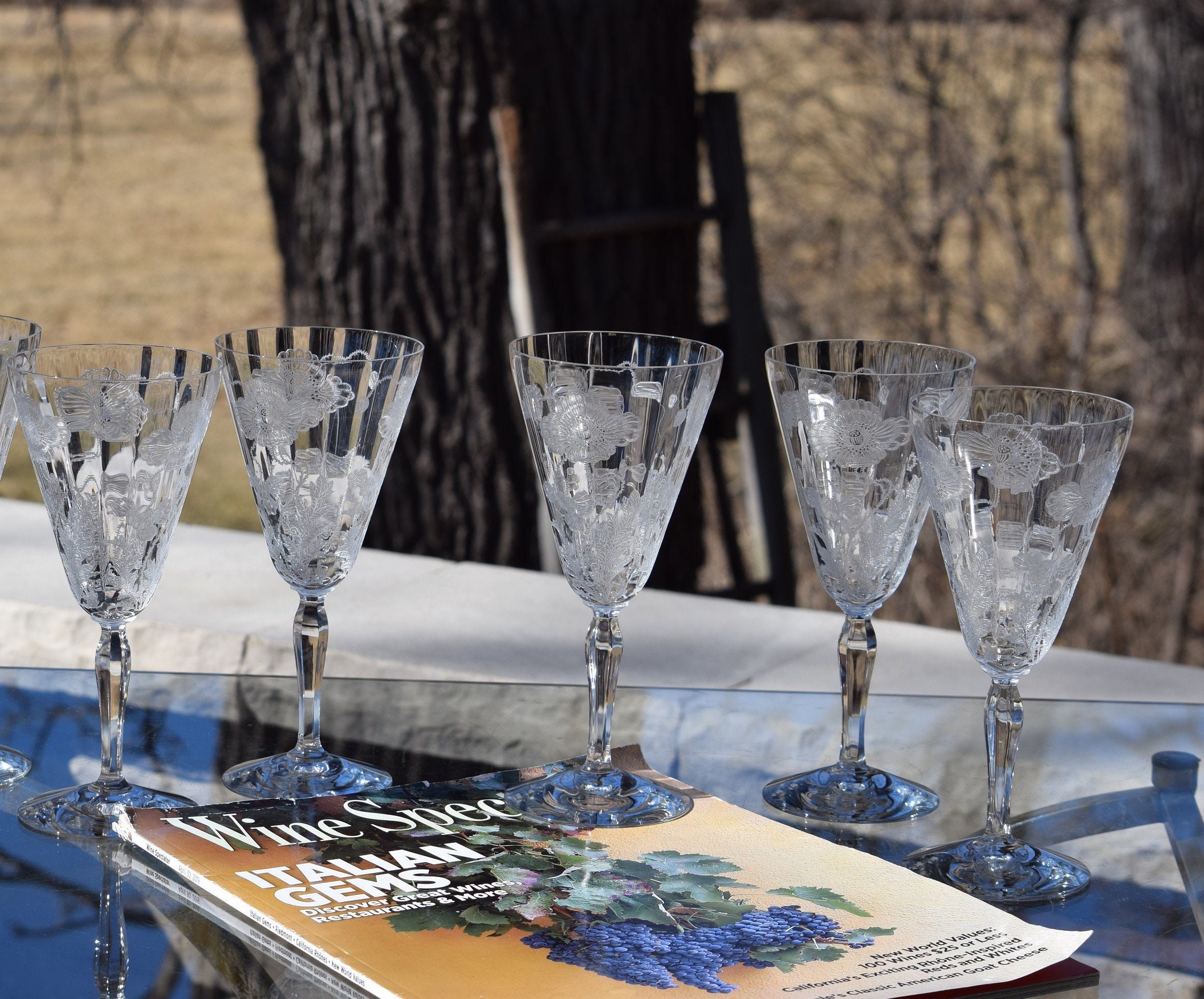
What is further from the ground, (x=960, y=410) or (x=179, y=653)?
(x=960, y=410)

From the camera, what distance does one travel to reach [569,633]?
6.14 feet

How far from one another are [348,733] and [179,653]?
571mm

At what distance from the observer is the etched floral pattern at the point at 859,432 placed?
1.11 metres

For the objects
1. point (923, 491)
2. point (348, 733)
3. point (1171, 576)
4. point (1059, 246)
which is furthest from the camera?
point (1059, 246)

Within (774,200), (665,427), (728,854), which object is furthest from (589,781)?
(774,200)

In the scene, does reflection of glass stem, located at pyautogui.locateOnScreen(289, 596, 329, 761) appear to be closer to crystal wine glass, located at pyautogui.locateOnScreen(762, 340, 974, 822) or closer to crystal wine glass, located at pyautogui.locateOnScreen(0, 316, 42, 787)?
crystal wine glass, located at pyautogui.locateOnScreen(0, 316, 42, 787)

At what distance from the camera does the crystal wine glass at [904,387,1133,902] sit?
964mm

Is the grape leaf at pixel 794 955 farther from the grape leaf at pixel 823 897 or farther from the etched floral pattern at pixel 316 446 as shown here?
the etched floral pattern at pixel 316 446

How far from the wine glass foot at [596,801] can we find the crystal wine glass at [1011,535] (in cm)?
18

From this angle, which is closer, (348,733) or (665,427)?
(665,427)

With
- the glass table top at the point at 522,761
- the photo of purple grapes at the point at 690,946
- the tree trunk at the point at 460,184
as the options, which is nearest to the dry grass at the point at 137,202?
the tree trunk at the point at 460,184

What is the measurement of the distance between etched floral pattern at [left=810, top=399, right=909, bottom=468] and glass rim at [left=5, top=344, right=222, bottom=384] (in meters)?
0.43

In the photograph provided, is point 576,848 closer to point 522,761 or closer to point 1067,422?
point 522,761

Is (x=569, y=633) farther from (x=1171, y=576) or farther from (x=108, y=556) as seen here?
(x=1171, y=576)
